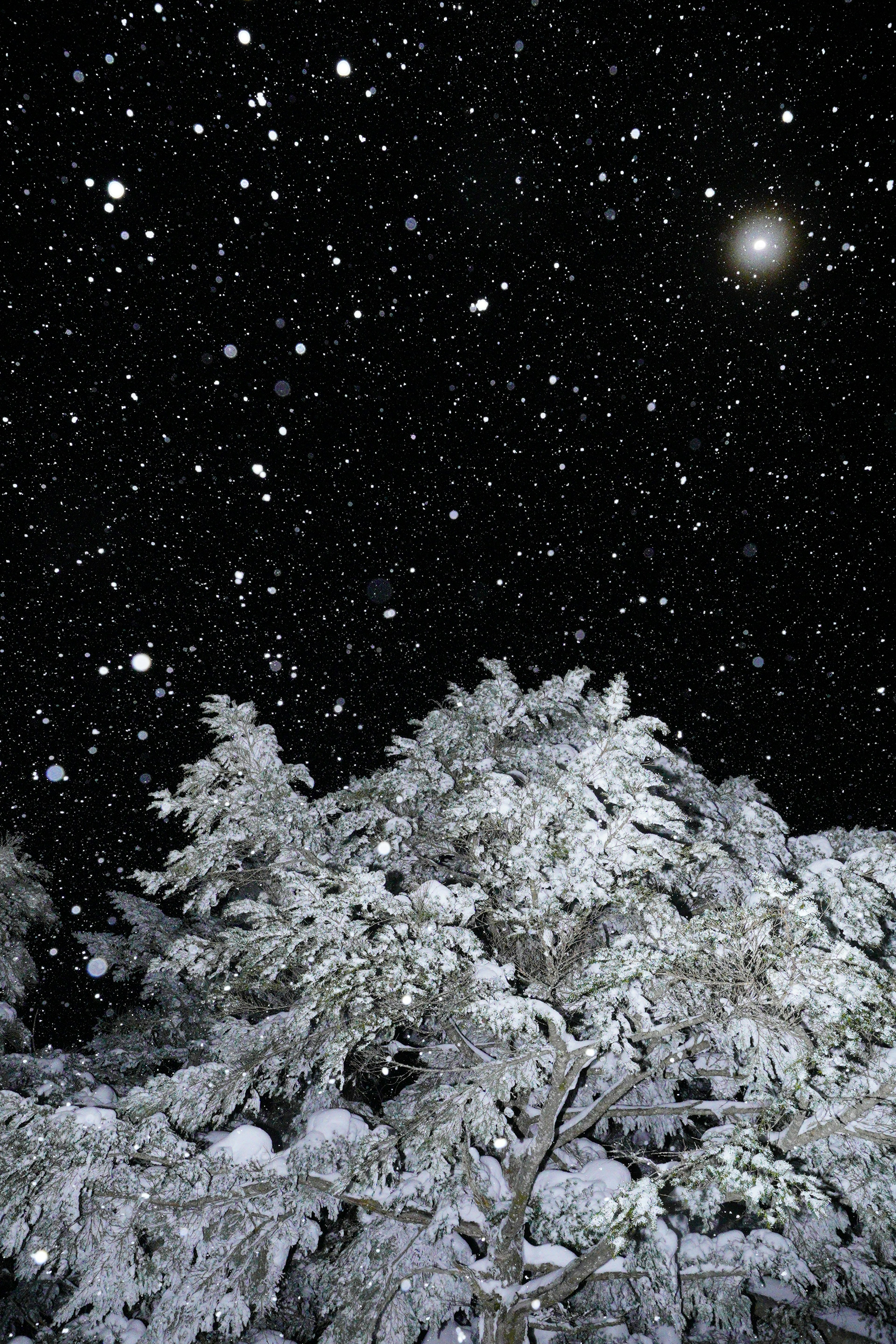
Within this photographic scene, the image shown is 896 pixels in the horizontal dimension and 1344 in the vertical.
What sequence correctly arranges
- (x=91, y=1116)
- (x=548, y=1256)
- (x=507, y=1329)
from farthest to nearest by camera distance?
1. (x=548, y=1256)
2. (x=507, y=1329)
3. (x=91, y=1116)

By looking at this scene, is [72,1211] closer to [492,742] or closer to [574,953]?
[574,953]

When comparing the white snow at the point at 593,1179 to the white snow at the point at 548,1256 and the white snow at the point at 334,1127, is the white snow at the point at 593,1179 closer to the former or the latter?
the white snow at the point at 548,1256

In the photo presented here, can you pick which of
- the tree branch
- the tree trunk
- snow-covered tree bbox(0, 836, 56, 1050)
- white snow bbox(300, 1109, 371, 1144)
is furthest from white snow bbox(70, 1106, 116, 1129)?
snow-covered tree bbox(0, 836, 56, 1050)

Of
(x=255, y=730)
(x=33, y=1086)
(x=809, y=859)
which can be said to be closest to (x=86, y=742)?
(x=33, y=1086)

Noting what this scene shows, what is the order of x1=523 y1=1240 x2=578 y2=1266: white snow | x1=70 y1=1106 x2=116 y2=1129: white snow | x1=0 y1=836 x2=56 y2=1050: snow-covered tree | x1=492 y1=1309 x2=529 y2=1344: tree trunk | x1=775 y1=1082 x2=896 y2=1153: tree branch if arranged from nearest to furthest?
x1=775 y1=1082 x2=896 y2=1153: tree branch → x1=70 y1=1106 x2=116 y2=1129: white snow → x1=492 y1=1309 x2=529 y2=1344: tree trunk → x1=523 y1=1240 x2=578 y2=1266: white snow → x1=0 y1=836 x2=56 y2=1050: snow-covered tree

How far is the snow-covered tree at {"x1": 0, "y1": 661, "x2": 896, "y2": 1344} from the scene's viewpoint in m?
4.11

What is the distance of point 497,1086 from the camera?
454cm

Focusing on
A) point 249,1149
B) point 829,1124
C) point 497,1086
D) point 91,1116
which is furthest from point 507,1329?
point 91,1116

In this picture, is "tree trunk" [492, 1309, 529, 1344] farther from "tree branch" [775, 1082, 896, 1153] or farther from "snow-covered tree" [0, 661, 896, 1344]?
"tree branch" [775, 1082, 896, 1153]

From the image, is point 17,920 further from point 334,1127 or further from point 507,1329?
point 507,1329

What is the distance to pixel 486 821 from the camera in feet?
17.5

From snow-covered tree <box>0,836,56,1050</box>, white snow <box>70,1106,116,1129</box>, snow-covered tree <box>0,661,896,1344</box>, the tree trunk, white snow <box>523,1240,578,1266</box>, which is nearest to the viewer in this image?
snow-covered tree <box>0,661,896,1344</box>

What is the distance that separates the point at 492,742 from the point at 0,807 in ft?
48.0

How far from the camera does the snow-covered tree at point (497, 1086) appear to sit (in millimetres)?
4109
